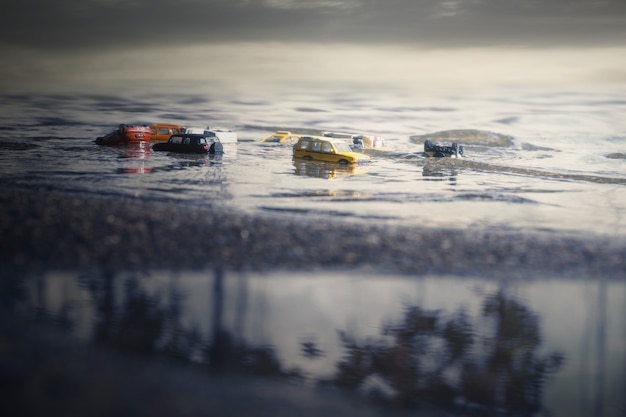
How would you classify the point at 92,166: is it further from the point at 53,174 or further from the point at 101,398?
the point at 101,398

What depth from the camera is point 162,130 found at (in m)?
46.4

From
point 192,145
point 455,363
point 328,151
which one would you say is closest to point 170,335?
point 455,363

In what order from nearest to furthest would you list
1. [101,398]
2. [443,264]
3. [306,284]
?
[101,398] → [306,284] → [443,264]

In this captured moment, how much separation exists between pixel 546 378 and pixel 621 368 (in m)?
1.22

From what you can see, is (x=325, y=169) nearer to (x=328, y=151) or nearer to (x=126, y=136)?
(x=328, y=151)

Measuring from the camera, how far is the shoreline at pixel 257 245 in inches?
451

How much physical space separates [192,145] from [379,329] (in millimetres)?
31437

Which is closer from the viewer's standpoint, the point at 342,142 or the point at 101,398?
the point at 101,398

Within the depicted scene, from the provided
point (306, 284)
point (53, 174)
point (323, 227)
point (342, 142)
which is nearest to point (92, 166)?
point (53, 174)

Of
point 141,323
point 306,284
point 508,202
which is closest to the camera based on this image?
point 141,323

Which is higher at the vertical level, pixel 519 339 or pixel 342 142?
pixel 342 142

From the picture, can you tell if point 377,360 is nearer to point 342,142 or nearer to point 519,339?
point 519,339

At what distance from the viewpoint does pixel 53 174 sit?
23656 millimetres

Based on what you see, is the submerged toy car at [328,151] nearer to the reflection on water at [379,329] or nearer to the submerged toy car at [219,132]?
the submerged toy car at [219,132]
